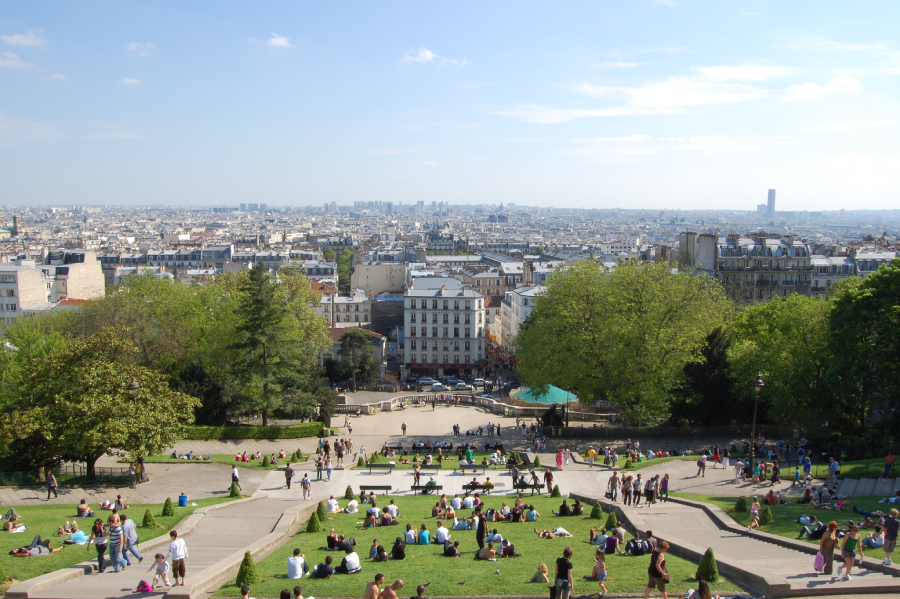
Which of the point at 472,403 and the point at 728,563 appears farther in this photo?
the point at 472,403

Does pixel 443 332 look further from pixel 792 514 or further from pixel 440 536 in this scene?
pixel 440 536

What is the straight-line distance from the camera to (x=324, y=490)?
99.9 feet

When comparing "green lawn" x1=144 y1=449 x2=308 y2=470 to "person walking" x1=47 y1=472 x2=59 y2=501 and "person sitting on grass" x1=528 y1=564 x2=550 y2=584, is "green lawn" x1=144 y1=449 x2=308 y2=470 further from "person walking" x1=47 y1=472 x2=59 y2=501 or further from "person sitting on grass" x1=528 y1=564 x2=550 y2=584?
"person sitting on grass" x1=528 y1=564 x2=550 y2=584

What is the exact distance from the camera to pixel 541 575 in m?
16.6

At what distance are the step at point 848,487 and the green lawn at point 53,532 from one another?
2358 cm

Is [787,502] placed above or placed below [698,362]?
below

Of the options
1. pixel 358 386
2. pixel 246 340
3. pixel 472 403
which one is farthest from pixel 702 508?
pixel 358 386

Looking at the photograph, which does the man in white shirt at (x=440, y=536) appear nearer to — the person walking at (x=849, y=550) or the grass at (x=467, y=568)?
the grass at (x=467, y=568)

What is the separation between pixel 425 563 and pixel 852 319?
81.4 feet

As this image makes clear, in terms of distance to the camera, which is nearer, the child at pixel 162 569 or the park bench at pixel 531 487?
the child at pixel 162 569

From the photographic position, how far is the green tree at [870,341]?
104ft

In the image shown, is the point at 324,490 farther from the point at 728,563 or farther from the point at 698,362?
the point at 698,362

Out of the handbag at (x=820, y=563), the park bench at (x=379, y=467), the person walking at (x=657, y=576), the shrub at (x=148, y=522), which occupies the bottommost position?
the park bench at (x=379, y=467)

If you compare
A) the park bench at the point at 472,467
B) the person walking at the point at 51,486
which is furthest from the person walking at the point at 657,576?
the person walking at the point at 51,486
